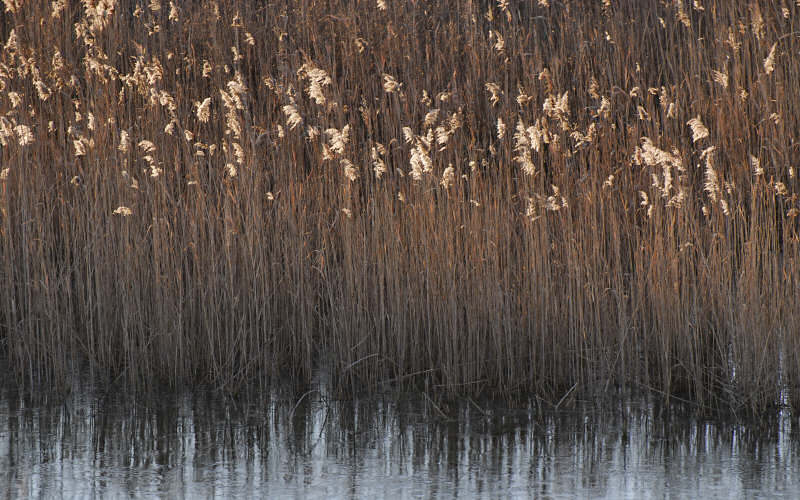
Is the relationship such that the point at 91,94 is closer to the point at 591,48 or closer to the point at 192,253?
the point at 192,253

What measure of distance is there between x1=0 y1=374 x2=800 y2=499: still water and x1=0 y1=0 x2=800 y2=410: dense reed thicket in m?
0.19

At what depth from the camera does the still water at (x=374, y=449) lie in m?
3.49

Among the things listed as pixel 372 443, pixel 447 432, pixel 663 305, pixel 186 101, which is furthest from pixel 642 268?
pixel 186 101

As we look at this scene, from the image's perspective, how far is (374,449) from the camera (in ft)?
12.7

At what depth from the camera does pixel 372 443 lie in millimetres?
3936

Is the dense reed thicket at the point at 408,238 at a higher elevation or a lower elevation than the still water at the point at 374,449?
higher

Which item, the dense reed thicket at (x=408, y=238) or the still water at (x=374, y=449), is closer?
the still water at (x=374, y=449)

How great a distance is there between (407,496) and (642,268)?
5.54 ft

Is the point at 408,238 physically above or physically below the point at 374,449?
above

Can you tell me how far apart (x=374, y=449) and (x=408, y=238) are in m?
1.23

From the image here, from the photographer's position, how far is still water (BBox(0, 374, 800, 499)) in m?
3.49

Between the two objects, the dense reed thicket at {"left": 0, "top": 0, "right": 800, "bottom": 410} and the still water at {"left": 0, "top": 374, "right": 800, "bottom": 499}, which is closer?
the still water at {"left": 0, "top": 374, "right": 800, "bottom": 499}

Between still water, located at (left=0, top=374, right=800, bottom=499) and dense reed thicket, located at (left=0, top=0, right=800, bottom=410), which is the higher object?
dense reed thicket, located at (left=0, top=0, right=800, bottom=410)

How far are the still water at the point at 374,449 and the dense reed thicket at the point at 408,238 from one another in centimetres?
19
